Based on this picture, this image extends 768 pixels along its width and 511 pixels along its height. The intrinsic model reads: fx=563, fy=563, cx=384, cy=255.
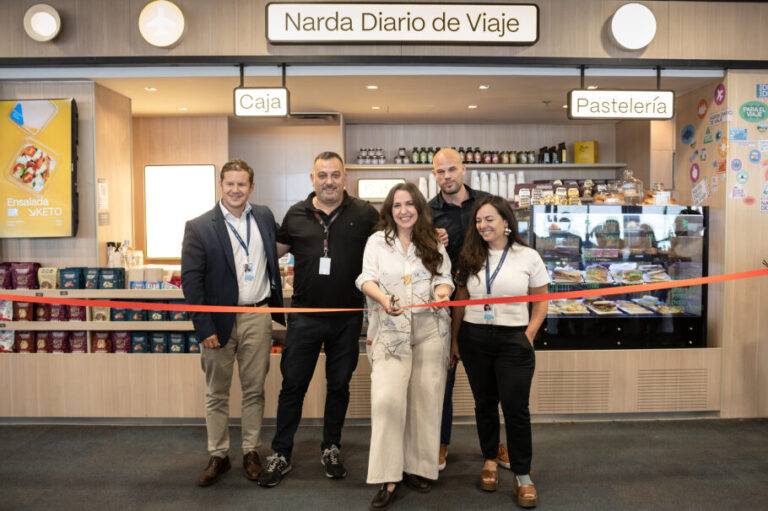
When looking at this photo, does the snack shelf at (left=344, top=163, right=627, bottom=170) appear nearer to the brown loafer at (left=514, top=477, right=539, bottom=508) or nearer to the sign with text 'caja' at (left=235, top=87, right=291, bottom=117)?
the sign with text 'caja' at (left=235, top=87, right=291, bottom=117)

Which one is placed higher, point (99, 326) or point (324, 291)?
point (324, 291)

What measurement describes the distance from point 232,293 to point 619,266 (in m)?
2.95

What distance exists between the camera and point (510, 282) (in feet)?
9.44

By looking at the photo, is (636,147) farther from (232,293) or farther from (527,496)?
(232,293)

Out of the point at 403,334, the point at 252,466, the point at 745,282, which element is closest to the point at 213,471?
the point at 252,466

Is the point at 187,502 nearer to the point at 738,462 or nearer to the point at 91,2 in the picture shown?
the point at 738,462

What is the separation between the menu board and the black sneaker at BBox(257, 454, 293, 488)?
264cm

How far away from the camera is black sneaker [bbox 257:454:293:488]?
10.4 ft

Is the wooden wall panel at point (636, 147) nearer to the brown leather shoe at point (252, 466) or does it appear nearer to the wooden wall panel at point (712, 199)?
the wooden wall panel at point (712, 199)

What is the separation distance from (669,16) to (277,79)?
3.13m

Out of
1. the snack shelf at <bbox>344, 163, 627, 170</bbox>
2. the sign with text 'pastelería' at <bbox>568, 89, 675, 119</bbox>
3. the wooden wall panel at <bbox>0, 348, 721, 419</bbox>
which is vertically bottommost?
the wooden wall panel at <bbox>0, 348, 721, 419</bbox>

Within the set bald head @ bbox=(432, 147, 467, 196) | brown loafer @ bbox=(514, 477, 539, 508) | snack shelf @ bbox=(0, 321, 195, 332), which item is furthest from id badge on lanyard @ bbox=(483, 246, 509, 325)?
snack shelf @ bbox=(0, 321, 195, 332)

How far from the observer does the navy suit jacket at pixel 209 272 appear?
3.13 m

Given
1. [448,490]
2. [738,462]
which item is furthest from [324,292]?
[738,462]
